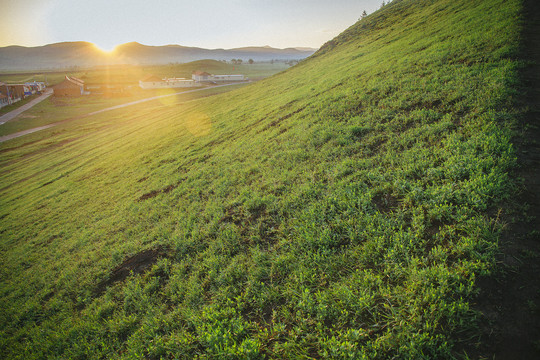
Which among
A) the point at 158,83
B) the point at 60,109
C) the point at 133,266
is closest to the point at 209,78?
the point at 158,83

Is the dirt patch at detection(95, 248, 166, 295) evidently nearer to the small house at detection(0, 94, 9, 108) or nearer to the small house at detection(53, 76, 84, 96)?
the small house at detection(0, 94, 9, 108)

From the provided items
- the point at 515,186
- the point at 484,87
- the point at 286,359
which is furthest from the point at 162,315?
the point at 484,87

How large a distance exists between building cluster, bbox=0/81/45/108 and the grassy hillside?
89.7 m

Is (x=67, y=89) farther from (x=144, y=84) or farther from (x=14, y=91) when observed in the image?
(x=144, y=84)

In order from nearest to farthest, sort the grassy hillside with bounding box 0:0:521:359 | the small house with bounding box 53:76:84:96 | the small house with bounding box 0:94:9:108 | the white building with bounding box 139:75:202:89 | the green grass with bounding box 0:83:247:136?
the grassy hillside with bounding box 0:0:521:359 → the green grass with bounding box 0:83:247:136 → the small house with bounding box 0:94:9:108 → the small house with bounding box 53:76:84:96 → the white building with bounding box 139:75:202:89

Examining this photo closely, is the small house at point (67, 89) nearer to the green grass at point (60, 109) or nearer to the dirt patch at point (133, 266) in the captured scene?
the green grass at point (60, 109)

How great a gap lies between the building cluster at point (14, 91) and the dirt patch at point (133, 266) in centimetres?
9913

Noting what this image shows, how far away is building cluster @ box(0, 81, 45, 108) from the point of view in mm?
68631

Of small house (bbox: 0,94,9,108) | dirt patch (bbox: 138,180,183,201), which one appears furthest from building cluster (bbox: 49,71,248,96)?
dirt patch (bbox: 138,180,183,201)

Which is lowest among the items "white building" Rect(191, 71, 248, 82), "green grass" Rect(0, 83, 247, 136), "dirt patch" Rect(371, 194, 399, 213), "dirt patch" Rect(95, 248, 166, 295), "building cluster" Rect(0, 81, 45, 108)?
"dirt patch" Rect(95, 248, 166, 295)

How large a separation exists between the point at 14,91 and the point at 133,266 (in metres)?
115

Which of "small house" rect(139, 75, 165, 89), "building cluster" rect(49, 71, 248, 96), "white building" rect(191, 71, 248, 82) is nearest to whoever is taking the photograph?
"building cluster" rect(49, 71, 248, 96)

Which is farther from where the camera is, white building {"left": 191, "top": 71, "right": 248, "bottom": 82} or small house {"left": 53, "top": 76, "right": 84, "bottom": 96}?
white building {"left": 191, "top": 71, "right": 248, "bottom": 82}

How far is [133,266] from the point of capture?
7574mm
